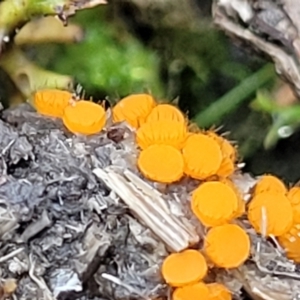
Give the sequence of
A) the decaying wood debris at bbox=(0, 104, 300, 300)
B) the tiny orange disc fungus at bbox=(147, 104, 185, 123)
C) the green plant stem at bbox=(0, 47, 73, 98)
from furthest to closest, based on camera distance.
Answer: the green plant stem at bbox=(0, 47, 73, 98) < the tiny orange disc fungus at bbox=(147, 104, 185, 123) < the decaying wood debris at bbox=(0, 104, 300, 300)

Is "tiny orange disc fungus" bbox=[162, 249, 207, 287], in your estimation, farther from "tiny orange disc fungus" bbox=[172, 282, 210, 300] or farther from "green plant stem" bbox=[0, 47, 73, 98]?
"green plant stem" bbox=[0, 47, 73, 98]

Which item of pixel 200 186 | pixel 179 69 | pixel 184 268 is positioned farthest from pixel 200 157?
pixel 179 69

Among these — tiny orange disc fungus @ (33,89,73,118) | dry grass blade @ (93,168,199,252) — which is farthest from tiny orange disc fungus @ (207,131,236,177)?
tiny orange disc fungus @ (33,89,73,118)

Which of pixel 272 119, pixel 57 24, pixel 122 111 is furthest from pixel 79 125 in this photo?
pixel 272 119

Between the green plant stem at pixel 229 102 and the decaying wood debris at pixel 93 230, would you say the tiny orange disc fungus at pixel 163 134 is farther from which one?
the green plant stem at pixel 229 102

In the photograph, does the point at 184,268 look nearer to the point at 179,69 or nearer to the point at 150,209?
the point at 150,209

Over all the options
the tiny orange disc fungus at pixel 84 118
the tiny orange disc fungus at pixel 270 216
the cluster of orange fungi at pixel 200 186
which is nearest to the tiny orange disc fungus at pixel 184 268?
the cluster of orange fungi at pixel 200 186
